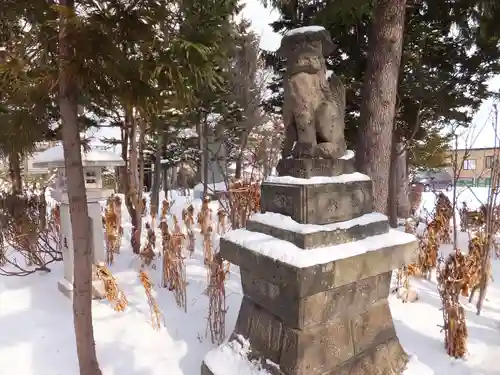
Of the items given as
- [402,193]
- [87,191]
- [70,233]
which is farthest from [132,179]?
[402,193]

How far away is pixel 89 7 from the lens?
241 cm

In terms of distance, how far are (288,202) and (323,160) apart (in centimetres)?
41

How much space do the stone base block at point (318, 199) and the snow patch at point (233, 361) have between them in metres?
1.13

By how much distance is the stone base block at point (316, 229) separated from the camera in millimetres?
2273

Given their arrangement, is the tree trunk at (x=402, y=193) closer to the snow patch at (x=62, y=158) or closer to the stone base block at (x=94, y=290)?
the snow patch at (x=62, y=158)

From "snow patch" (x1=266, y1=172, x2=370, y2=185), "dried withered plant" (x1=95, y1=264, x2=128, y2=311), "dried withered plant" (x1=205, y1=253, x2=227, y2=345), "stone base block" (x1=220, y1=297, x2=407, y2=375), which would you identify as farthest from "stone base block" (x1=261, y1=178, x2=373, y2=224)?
"dried withered plant" (x1=95, y1=264, x2=128, y2=311)

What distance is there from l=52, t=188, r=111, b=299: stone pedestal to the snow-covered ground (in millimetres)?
226

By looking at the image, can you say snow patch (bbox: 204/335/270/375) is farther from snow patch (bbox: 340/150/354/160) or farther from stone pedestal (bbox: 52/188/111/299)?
stone pedestal (bbox: 52/188/111/299)

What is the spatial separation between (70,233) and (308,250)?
10.9 feet

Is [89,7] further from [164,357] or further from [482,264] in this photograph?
[482,264]

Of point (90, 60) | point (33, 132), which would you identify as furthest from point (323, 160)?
point (33, 132)

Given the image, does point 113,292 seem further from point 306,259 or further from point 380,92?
point 380,92

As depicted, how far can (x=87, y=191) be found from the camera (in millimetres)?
4355

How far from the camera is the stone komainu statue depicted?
2441 mm
